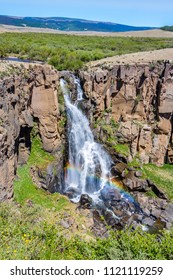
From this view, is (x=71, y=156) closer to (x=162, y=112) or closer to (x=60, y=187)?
(x=60, y=187)

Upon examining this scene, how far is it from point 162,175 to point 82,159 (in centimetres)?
815

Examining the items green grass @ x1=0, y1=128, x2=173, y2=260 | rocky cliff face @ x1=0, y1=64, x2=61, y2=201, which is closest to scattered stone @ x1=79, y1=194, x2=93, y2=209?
rocky cliff face @ x1=0, y1=64, x2=61, y2=201

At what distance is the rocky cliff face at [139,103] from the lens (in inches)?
1350

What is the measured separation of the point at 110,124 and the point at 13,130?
13.4 metres

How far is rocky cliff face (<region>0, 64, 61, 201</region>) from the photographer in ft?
75.6

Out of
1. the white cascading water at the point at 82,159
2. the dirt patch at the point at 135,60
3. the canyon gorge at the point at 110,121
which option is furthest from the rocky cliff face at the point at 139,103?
the dirt patch at the point at 135,60

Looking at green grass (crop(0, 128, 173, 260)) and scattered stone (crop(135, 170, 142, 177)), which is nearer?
green grass (crop(0, 128, 173, 260))

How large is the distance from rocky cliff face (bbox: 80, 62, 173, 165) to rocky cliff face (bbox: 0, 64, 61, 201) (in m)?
6.02

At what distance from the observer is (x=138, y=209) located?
28781mm

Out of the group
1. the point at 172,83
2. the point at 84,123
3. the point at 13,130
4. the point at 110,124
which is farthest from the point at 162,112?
the point at 13,130

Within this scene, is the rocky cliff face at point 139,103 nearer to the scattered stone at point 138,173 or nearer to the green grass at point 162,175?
the green grass at point 162,175

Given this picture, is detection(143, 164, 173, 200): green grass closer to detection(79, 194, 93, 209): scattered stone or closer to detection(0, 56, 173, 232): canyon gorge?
detection(0, 56, 173, 232): canyon gorge

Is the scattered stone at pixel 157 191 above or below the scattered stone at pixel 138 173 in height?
below

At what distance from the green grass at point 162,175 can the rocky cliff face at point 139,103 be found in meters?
0.92
